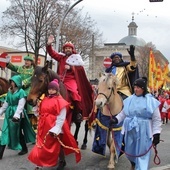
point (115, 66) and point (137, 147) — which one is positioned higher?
point (115, 66)

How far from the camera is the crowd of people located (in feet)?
19.2

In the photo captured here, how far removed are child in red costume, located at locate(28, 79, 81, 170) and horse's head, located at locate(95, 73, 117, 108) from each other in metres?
0.72

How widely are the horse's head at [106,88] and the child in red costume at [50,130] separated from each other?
2.38 ft

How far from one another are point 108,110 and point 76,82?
1204 mm

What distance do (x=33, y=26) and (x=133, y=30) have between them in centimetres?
9371

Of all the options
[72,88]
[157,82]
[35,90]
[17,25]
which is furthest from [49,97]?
[17,25]

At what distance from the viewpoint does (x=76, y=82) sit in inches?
311

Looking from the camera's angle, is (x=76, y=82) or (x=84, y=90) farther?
(x=84, y=90)

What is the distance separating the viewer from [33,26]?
30.4 metres

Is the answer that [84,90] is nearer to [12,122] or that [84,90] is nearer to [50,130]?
[12,122]

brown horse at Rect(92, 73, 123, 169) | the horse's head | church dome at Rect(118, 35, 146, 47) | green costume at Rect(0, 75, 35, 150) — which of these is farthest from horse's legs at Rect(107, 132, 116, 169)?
church dome at Rect(118, 35, 146, 47)

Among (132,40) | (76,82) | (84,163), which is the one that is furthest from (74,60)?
(132,40)

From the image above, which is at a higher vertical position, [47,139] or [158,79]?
[158,79]

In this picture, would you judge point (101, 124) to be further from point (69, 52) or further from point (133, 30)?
point (133, 30)
